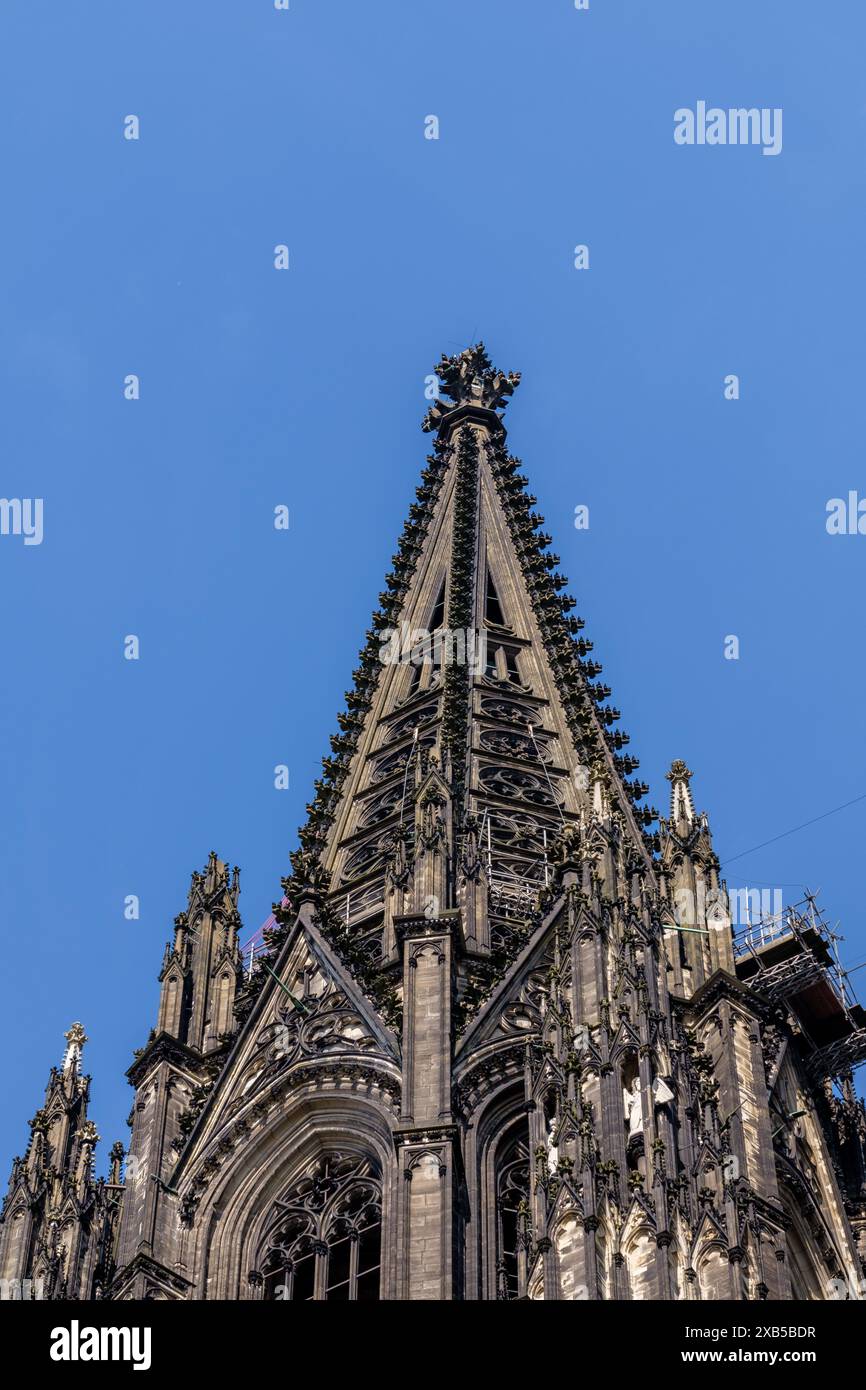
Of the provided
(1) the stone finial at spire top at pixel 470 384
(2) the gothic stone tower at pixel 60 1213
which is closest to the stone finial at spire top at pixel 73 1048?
(2) the gothic stone tower at pixel 60 1213

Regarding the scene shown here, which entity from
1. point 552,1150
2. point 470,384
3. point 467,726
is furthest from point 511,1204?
point 470,384

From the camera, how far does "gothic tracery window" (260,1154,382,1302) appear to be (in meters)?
51.2

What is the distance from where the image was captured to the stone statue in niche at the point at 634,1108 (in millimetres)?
45594

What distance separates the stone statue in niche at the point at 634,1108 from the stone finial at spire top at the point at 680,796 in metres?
17.2

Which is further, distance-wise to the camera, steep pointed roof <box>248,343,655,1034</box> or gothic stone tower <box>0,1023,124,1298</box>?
steep pointed roof <box>248,343,655,1034</box>

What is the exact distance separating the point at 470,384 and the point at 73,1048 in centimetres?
3925

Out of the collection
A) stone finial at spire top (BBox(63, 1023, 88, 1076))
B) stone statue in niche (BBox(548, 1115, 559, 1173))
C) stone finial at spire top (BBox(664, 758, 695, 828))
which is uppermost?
stone finial at spire top (BBox(664, 758, 695, 828))

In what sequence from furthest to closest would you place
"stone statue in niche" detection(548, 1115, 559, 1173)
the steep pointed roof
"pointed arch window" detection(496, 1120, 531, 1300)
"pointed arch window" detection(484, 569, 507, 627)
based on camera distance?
"pointed arch window" detection(484, 569, 507, 627), the steep pointed roof, "pointed arch window" detection(496, 1120, 531, 1300), "stone statue in niche" detection(548, 1115, 559, 1173)

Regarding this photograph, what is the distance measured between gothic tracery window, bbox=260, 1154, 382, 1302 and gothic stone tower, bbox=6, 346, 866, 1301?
55mm

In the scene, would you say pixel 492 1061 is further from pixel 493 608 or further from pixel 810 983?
pixel 493 608

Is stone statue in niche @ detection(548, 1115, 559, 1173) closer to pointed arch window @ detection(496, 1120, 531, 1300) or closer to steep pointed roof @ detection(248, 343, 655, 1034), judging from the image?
pointed arch window @ detection(496, 1120, 531, 1300)

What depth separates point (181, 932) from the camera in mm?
62312

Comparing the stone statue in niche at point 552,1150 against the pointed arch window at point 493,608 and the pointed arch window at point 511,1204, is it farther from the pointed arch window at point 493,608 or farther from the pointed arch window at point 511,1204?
the pointed arch window at point 493,608

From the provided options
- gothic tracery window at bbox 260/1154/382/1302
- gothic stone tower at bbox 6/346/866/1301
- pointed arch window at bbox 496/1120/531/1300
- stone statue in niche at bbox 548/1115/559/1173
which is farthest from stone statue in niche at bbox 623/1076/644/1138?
gothic tracery window at bbox 260/1154/382/1302
